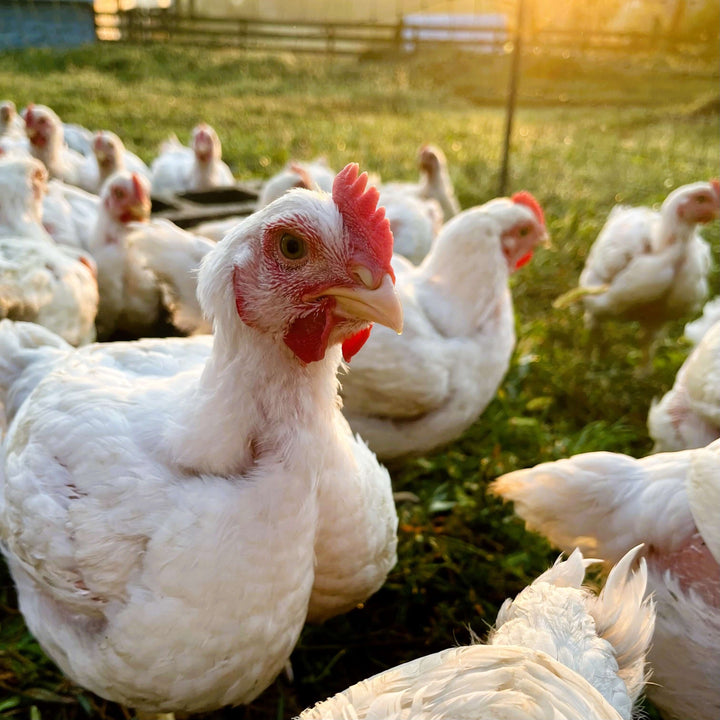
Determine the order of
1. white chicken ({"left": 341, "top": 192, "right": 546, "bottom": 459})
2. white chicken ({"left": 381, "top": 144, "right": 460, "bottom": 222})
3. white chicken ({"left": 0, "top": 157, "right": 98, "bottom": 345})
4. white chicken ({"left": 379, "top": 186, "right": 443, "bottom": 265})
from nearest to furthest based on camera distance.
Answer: white chicken ({"left": 341, "top": 192, "right": 546, "bottom": 459}) < white chicken ({"left": 0, "top": 157, "right": 98, "bottom": 345}) < white chicken ({"left": 379, "top": 186, "right": 443, "bottom": 265}) < white chicken ({"left": 381, "top": 144, "right": 460, "bottom": 222})

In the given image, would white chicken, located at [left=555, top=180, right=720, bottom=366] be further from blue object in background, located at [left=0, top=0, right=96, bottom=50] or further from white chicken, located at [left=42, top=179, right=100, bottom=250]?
blue object in background, located at [left=0, top=0, right=96, bottom=50]

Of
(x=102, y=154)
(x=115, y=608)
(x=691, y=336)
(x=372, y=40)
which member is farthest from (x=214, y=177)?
(x=372, y=40)

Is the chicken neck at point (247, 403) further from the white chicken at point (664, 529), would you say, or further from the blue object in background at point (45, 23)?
the blue object in background at point (45, 23)

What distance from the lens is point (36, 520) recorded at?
1591 mm

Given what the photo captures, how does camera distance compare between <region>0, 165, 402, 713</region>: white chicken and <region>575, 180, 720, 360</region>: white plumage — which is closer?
<region>0, 165, 402, 713</region>: white chicken

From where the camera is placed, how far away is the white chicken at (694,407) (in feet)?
7.59

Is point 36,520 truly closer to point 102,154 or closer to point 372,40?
point 102,154

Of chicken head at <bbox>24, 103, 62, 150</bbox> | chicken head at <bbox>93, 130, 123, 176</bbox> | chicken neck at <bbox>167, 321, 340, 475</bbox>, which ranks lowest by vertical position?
chicken neck at <bbox>167, 321, 340, 475</bbox>

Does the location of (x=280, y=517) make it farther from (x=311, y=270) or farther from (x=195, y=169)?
(x=195, y=169)

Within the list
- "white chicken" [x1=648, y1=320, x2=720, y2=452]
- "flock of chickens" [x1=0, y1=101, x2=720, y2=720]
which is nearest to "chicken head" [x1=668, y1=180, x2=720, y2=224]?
"white chicken" [x1=648, y1=320, x2=720, y2=452]

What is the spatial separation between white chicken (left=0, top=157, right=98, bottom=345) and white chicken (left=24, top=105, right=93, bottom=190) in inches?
83.8

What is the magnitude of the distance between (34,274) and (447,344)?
5.78 ft

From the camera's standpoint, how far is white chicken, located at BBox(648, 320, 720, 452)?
2.31 m

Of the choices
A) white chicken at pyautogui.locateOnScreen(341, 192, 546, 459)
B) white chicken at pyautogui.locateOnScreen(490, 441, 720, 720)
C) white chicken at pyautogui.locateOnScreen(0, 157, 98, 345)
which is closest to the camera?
white chicken at pyautogui.locateOnScreen(490, 441, 720, 720)
